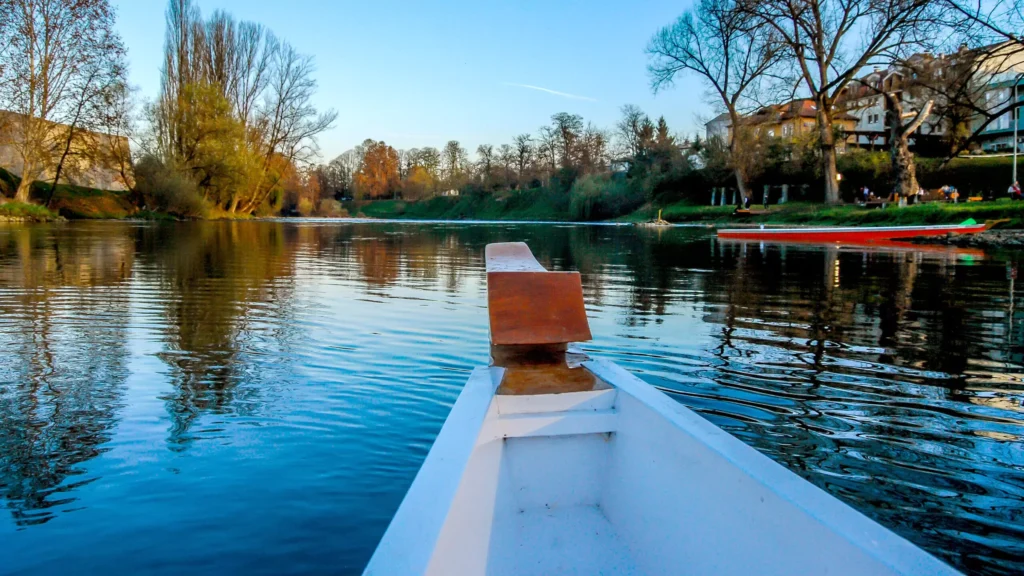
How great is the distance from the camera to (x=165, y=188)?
40.4 m

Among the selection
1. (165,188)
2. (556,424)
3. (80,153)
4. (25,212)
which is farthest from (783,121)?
(556,424)

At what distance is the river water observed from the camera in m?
2.61

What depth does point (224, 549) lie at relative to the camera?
8.05 feet

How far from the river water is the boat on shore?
41.3ft

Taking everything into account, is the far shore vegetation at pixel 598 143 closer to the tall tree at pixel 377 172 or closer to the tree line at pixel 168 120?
the tree line at pixel 168 120

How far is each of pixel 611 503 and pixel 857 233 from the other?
23.8 meters

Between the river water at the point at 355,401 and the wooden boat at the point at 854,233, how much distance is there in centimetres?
1260

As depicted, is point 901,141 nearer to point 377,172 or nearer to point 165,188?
point 165,188

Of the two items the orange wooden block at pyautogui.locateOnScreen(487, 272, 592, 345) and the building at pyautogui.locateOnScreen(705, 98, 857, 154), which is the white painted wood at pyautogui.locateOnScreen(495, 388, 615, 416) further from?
the building at pyautogui.locateOnScreen(705, 98, 857, 154)

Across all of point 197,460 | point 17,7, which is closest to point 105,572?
point 197,460

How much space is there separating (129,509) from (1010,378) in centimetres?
591

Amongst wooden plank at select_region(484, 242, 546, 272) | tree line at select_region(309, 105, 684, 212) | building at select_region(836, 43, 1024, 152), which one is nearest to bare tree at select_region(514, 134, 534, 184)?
tree line at select_region(309, 105, 684, 212)

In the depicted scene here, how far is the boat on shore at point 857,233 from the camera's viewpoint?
2098cm

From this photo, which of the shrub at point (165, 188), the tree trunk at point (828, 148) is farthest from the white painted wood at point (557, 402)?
the shrub at point (165, 188)
